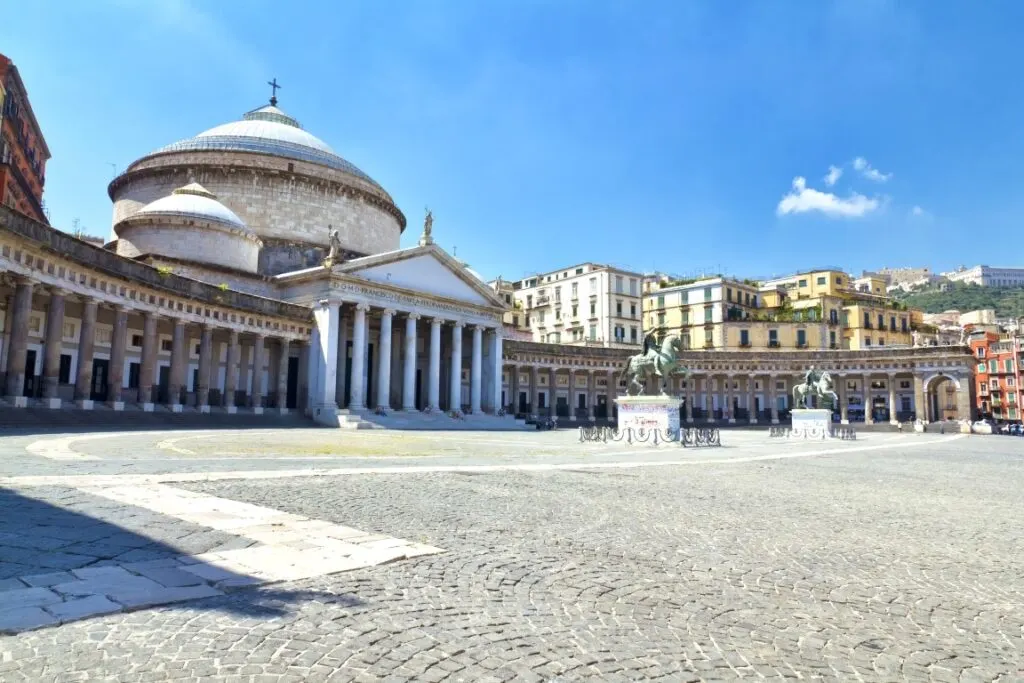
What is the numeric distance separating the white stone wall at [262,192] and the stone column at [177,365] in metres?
17.8

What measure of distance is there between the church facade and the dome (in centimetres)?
22

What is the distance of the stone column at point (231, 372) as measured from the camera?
40.3 metres

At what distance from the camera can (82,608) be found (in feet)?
14.4

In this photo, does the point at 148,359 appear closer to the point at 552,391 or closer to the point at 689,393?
the point at 552,391

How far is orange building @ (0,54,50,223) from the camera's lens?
148ft

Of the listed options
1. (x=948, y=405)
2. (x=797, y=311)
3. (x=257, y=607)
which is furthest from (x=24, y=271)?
(x=948, y=405)

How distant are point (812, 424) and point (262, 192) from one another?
144ft

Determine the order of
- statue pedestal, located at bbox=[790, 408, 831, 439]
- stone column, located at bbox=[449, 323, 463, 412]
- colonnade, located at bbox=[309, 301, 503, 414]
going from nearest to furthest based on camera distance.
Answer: statue pedestal, located at bbox=[790, 408, 831, 439] < colonnade, located at bbox=[309, 301, 503, 414] < stone column, located at bbox=[449, 323, 463, 412]

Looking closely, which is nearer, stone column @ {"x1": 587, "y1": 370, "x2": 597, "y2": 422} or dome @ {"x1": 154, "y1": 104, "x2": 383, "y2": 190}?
dome @ {"x1": 154, "y1": 104, "x2": 383, "y2": 190}

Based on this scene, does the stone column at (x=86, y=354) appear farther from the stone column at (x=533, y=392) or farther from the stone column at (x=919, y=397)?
the stone column at (x=919, y=397)

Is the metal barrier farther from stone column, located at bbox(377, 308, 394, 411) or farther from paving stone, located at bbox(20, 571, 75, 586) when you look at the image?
paving stone, located at bbox(20, 571, 75, 586)

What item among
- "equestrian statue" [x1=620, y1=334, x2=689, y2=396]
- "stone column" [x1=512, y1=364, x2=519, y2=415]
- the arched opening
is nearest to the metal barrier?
"equestrian statue" [x1=620, y1=334, x2=689, y2=396]

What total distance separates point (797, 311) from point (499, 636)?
89.0m

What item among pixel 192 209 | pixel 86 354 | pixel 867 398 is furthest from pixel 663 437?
pixel 867 398
